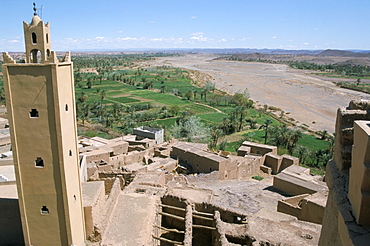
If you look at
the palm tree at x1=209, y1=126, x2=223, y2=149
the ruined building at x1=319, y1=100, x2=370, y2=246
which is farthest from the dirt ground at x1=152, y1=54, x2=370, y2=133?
the ruined building at x1=319, y1=100, x2=370, y2=246

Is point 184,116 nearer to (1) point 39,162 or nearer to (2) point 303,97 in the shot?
(2) point 303,97

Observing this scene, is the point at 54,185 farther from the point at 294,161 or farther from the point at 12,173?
the point at 294,161

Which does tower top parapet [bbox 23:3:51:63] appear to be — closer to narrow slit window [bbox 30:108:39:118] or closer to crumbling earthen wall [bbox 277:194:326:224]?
narrow slit window [bbox 30:108:39:118]

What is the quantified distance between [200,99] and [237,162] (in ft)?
194

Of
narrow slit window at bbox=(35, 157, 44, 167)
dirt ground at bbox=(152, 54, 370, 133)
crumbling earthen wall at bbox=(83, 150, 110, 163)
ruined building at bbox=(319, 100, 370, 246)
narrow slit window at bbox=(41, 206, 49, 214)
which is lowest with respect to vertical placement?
dirt ground at bbox=(152, 54, 370, 133)

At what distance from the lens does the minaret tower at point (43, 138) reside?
1167cm

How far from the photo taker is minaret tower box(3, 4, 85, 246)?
38.3 ft

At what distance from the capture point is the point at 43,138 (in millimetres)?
12094

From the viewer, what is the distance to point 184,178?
2509cm

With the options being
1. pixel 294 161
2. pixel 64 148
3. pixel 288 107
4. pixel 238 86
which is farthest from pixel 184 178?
pixel 238 86

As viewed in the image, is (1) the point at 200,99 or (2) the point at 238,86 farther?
(2) the point at 238,86

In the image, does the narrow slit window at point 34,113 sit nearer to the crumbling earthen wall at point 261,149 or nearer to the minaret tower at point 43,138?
the minaret tower at point 43,138

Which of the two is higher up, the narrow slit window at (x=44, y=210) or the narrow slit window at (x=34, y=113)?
the narrow slit window at (x=34, y=113)

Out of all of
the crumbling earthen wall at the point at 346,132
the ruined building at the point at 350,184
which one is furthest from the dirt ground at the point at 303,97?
the ruined building at the point at 350,184
